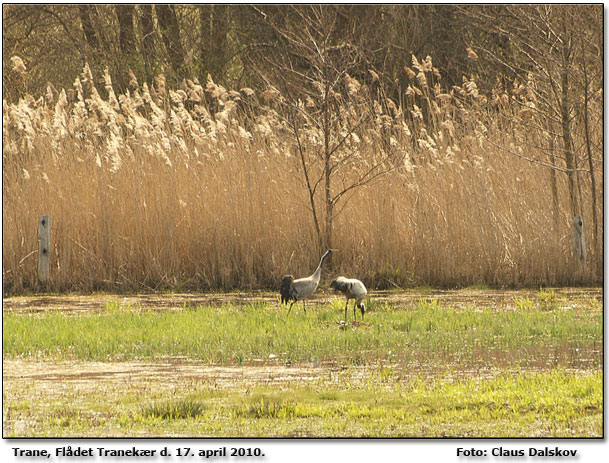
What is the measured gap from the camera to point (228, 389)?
6949mm

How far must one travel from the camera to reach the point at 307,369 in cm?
773

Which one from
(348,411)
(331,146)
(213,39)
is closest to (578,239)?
(331,146)

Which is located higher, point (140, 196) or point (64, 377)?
point (140, 196)

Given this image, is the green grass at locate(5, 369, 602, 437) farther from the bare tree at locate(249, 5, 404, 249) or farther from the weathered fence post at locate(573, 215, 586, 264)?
the bare tree at locate(249, 5, 404, 249)

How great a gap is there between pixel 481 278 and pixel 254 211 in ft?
10.1

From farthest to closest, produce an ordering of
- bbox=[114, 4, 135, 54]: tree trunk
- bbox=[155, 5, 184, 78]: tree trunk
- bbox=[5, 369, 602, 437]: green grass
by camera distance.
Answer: bbox=[114, 4, 135, 54]: tree trunk
bbox=[155, 5, 184, 78]: tree trunk
bbox=[5, 369, 602, 437]: green grass

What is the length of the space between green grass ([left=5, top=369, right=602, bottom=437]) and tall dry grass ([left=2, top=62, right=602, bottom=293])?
649 cm

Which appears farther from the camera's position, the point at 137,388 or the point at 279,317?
the point at 279,317

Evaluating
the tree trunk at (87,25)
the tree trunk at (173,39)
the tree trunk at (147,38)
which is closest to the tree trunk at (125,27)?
the tree trunk at (147,38)

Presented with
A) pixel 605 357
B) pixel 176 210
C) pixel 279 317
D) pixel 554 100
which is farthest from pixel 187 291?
pixel 605 357

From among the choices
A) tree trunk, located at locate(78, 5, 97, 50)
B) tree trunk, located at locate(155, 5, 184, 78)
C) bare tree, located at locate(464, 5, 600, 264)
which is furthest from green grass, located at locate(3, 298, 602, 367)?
tree trunk, located at locate(78, 5, 97, 50)

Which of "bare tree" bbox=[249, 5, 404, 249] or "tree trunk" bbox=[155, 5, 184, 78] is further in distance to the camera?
"tree trunk" bbox=[155, 5, 184, 78]

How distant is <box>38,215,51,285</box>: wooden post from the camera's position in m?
13.5

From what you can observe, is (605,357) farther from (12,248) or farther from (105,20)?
(105,20)
